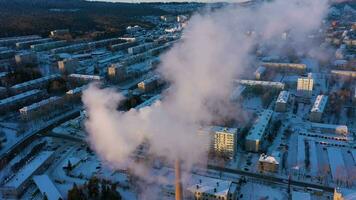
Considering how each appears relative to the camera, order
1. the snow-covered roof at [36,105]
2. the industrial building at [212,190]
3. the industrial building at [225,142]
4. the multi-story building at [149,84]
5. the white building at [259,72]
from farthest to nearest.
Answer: the white building at [259,72]
the multi-story building at [149,84]
the snow-covered roof at [36,105]
the industrial building at [225,142]
the industrial building at [212,190]

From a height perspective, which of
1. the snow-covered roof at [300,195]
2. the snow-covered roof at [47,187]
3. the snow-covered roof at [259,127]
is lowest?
the snow-covered roof at [300,195]

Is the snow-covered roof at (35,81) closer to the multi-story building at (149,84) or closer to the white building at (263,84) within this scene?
the multi-story building at (149,84)

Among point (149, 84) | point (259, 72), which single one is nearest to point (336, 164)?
point (259, 72)

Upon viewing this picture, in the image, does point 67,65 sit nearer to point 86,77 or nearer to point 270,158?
point 86,77

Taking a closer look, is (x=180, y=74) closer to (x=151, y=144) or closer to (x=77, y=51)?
(x=151, y=144)

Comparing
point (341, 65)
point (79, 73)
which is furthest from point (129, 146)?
point (341, 65)

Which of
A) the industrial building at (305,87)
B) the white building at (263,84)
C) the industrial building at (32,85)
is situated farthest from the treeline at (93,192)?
the industrial building at (305,87)
